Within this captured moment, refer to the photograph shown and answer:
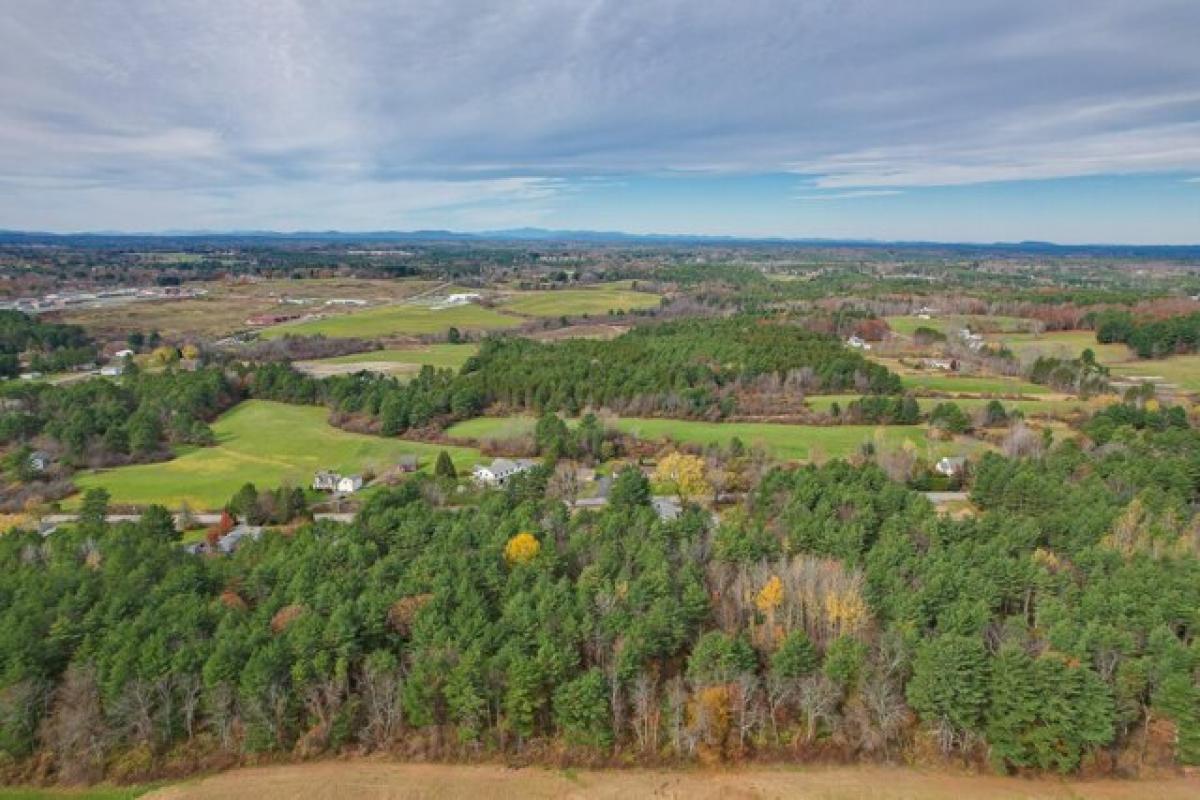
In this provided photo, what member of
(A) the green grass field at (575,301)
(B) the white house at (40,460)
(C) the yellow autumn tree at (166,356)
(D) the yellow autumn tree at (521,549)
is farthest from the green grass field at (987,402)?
(C) the yellow autumn tree at (166,356)

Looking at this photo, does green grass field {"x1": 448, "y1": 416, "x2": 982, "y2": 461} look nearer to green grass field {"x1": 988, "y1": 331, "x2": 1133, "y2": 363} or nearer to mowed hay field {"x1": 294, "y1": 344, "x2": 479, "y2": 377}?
mowed hay field {"x1": 294, "y1": 344, "x2": 479, "y2": 377}

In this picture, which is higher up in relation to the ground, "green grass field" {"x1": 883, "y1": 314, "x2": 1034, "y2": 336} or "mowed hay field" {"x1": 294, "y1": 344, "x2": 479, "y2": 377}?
"green grass field" {"x1": 883, "y1": 314, "x2": 1034, "y2": 336}

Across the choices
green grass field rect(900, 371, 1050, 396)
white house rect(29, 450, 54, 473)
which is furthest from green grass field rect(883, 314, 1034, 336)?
white house rect(29, 450, 54, 473)

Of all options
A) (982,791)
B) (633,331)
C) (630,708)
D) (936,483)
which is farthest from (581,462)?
(633,331)

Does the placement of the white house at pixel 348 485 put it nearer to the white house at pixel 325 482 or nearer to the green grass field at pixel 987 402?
the white house at pixel 325 482

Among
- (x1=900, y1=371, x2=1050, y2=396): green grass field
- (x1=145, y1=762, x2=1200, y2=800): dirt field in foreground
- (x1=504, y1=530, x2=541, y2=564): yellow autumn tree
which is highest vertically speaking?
(x1=900, y1=371, x2=1050, y2=396): green grass field

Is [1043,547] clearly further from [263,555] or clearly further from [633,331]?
[633,331]
